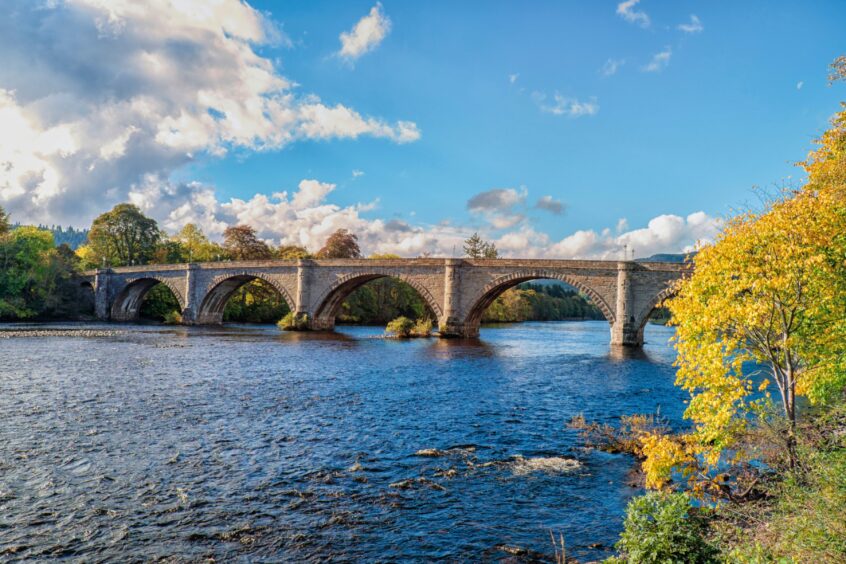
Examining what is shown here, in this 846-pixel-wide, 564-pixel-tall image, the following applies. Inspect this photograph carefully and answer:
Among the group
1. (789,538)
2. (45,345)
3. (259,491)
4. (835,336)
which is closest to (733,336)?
(835,336)

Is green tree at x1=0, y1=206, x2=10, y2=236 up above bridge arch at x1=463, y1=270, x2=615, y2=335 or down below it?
above

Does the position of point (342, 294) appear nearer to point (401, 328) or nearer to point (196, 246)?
point (401, 328)

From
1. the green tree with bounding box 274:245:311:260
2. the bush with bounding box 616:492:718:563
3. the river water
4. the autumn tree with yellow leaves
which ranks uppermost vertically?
the green tree with bounding box 274:245:311:260

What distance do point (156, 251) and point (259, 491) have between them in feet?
301

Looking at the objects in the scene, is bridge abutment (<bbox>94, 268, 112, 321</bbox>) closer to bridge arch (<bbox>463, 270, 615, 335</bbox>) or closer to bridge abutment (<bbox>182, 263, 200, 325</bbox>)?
bridge abutment (<bbox>182, 263, 200, 325</bbox>)

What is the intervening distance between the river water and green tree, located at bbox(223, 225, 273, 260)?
210 ft

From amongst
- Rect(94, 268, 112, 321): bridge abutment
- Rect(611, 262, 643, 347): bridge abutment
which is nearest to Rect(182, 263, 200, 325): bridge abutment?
Rect(94, 268, 112, 321): bridge abutment

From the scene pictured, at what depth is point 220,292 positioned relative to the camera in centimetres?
7025

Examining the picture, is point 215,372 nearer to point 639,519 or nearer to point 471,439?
point 471,439

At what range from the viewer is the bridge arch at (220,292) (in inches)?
2436

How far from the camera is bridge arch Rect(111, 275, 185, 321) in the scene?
7634 cm

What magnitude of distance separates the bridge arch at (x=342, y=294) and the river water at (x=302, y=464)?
2490 cm

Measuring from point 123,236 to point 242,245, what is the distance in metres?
22.0

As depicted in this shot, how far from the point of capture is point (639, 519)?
7.35m
